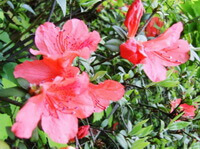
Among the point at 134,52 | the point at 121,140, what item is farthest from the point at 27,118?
the point at 121,140

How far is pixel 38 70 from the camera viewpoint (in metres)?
0.66

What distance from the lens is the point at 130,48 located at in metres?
0.79

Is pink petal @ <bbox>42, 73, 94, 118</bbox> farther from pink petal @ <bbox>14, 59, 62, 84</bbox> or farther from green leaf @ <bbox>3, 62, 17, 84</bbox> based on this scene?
green leaf @ <bbox>3, 62, 17, 84</bbox>

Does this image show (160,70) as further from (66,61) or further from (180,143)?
(180,143)

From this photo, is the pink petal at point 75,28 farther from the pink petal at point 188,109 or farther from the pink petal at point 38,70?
the pink petal at point 188,109

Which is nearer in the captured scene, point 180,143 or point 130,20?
point 130,20

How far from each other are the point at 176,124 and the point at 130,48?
58cm

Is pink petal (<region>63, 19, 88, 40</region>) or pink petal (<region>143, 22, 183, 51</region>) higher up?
pink petal (<region>63, 19, 88, 40</region>)

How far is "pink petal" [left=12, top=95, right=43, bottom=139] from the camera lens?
1.76ft

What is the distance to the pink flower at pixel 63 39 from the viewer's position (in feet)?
2.33

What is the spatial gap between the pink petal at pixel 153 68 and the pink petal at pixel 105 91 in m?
0.12

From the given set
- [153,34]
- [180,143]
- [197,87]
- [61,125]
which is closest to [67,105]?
[61,125]

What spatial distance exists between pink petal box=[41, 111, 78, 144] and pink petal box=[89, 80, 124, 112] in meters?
0.10

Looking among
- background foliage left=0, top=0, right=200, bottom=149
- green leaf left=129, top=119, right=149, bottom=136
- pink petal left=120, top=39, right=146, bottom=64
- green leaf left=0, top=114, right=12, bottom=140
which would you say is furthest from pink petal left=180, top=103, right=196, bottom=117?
green leaf left=0, top=114, right=12, bottom=140
